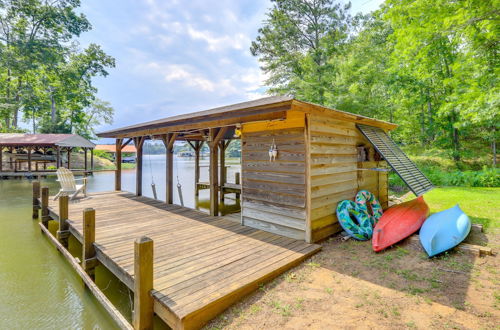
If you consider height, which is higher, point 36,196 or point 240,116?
point 240,116

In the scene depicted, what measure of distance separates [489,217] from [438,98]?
41.4 ft

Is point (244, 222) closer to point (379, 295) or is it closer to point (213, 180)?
point (213, 180)

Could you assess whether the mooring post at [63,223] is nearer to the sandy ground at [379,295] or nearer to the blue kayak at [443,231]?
the sandy ground at [379,295]

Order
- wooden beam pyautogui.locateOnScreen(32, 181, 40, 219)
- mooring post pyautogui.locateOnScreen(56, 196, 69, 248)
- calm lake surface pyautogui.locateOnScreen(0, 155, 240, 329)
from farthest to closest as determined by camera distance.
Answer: wooden beam pyautogui.locateOnScreen(32, 181, 40, 219)
mooring post pyautogui.locateOnScreen(56, 196, 69, 248)
calm lake surface pyautogui.locateOnScreen(0, 155, 240, 329)

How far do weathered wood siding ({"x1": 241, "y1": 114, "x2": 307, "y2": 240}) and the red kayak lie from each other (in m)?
1.29

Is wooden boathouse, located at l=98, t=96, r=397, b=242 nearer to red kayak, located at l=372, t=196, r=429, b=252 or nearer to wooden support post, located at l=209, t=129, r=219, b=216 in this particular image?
wooden support post, located at l=209, t=129, r=219, b=216

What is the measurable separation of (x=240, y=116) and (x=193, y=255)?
252 cm

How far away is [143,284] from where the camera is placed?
7.76 feet

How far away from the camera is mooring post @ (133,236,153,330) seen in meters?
2.28

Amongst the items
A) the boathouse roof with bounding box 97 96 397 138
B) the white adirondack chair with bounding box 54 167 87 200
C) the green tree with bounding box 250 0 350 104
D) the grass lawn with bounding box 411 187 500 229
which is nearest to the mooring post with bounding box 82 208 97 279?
the boathouse roof with bounding box 97 96 397 138

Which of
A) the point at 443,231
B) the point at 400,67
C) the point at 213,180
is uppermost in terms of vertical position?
the point at 400,67

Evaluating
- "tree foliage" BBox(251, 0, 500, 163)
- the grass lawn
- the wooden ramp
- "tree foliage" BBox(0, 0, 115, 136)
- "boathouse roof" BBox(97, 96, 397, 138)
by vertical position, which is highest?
"tree foliage" BBox(0, 0, 115, 136)

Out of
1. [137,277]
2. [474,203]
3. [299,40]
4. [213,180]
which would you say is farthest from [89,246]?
[299,40]

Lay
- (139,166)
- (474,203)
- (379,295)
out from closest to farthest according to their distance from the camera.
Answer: (379,295), (474,203), (139,166)
